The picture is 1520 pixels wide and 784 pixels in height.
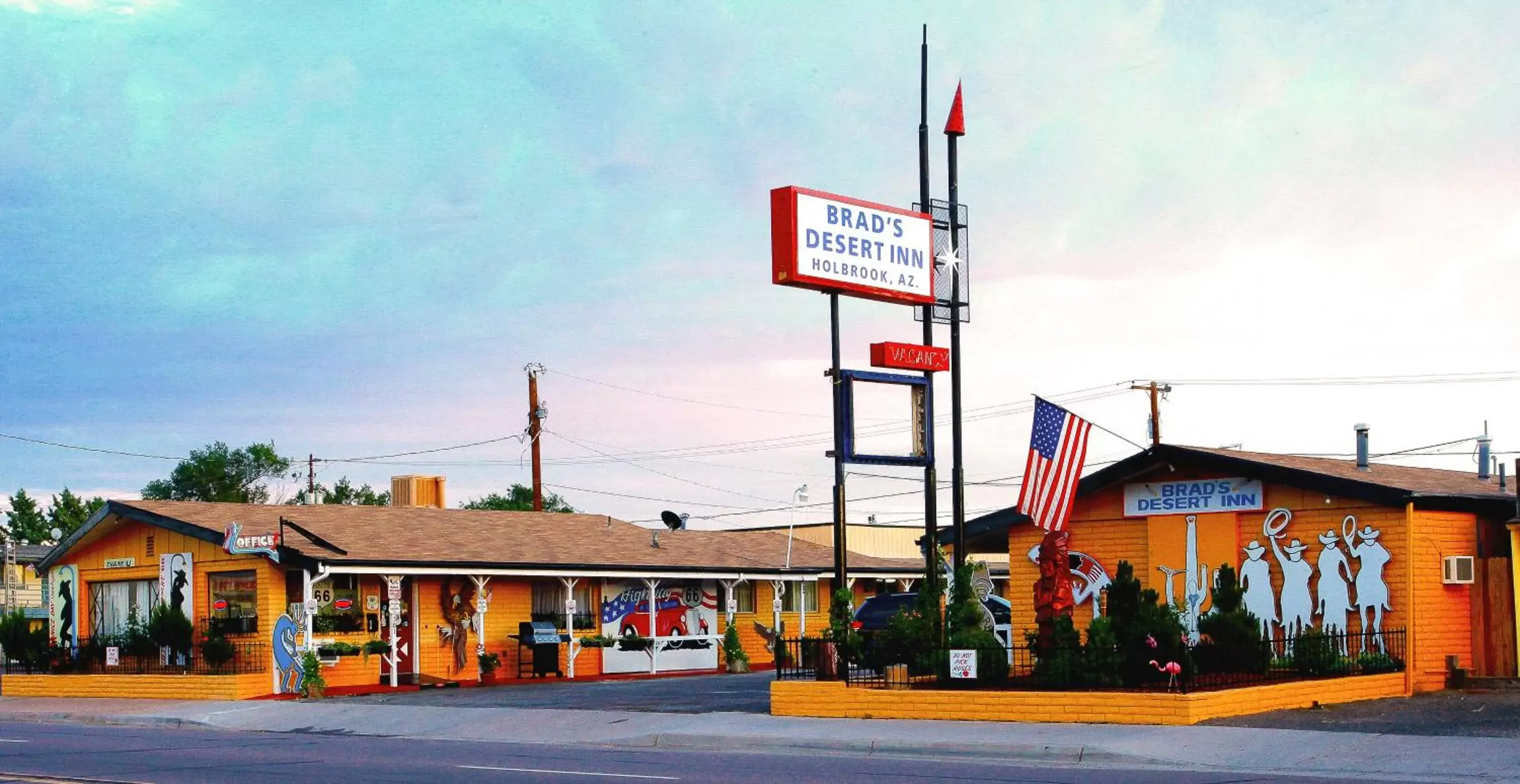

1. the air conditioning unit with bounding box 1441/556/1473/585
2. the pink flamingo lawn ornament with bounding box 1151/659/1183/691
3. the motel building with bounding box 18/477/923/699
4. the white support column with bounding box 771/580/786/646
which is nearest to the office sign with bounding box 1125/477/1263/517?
the air conditioning unit with bounding box 1441/556/1473/585

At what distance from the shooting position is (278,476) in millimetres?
101312

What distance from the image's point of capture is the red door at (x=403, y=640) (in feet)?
113

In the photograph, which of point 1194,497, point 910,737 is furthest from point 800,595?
point 910,737

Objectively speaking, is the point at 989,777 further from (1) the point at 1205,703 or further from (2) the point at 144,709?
(2) the point at 144,709

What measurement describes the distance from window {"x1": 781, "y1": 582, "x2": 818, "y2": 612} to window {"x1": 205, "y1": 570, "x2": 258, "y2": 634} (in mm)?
13548

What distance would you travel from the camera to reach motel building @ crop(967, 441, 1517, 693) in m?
24.9

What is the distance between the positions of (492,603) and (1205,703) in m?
19.9

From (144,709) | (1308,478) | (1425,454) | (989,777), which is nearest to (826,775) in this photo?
(989,777)

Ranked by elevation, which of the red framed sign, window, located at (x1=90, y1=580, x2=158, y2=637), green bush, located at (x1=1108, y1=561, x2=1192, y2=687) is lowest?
window, located at (x1=90, y1=580, x2=158, y2=637)

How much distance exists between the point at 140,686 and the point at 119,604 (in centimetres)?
432

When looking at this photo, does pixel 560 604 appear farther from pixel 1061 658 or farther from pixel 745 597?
pixel 1061 658

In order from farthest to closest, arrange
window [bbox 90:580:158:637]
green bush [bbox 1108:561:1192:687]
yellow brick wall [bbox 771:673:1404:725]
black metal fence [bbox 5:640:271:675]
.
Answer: window [bbox 90:580:158:637] → black metal fence [bbox 5:640:271:675] → green bush [bbox 1108:561:1192:687] → yellow brick wall [bbox 771:673:1404:725]

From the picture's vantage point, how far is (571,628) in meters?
36.3

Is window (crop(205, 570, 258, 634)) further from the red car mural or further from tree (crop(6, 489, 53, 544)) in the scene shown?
tree (crop(6, 489, 53, 544))
